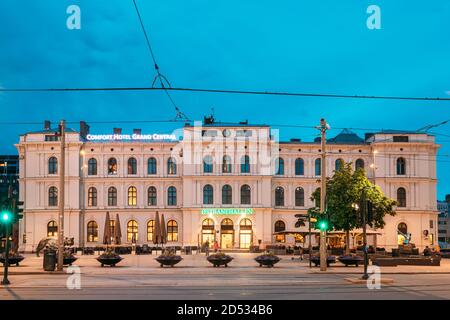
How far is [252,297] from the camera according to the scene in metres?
20.9

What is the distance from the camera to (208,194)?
74938mm

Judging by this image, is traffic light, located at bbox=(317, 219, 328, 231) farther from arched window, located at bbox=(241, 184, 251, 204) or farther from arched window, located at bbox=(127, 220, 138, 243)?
arched window, located at bbox=(127, 220, 138, 243)

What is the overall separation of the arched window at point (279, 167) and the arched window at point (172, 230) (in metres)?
13.5

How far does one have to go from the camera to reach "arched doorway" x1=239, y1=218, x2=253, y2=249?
2911 inches

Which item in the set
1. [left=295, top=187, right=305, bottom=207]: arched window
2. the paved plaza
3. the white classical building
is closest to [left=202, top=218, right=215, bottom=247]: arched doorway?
the white classical building

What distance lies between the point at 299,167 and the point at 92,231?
25829 mm

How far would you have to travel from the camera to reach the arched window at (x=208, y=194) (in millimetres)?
74875

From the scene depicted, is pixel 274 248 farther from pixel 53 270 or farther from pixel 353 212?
pixel 53 270

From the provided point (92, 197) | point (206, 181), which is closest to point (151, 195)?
point (92, 197)

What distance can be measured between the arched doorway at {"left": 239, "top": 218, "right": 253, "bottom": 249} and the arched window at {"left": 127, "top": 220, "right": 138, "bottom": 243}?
1256 cm

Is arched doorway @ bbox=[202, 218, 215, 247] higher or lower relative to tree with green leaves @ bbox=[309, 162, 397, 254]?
lower

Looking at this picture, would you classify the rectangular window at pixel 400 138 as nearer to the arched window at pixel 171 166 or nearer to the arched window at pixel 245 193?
the arched window at pixel 245 193

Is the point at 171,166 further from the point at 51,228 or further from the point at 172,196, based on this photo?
the point at 51,228

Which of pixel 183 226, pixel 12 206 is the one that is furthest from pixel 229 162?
pixel 12 206
